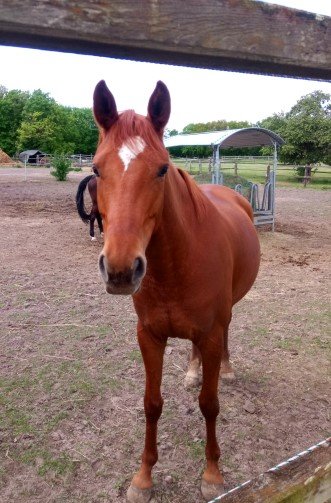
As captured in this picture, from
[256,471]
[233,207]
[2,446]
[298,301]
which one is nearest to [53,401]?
[2,446]

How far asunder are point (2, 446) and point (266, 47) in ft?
8.84

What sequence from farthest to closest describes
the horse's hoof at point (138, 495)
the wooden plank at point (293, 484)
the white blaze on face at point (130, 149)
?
the horse's hoof at point (138, 495)
the white blaze on face at point (130, 149)
the wooden plank at point (293, 484)

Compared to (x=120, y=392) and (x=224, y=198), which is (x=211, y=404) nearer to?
(x=120, y=392)

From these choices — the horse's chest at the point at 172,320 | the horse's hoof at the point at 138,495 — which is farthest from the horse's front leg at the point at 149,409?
the horse's chest at the point at 172,320

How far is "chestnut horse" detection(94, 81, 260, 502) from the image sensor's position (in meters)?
1.52

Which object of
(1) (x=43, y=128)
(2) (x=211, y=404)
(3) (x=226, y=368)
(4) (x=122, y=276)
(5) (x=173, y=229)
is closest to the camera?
(4) (x=122, y=276)

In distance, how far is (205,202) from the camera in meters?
2.45

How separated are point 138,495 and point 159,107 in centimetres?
200

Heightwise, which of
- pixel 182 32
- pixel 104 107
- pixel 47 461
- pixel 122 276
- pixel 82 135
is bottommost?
pixel 47 461

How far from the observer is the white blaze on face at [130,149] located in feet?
5.18

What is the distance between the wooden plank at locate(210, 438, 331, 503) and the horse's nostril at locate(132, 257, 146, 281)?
71cm

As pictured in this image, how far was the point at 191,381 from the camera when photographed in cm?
337

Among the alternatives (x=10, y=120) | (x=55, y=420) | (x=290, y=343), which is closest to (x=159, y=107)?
(x=55, y=420)

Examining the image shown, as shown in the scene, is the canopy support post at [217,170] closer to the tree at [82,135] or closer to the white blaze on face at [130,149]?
the white blaze on face at [130,149]
